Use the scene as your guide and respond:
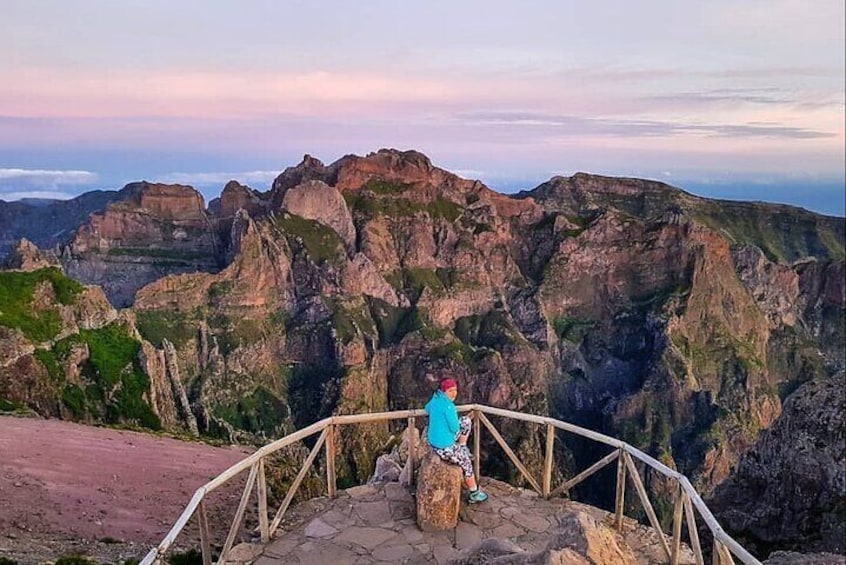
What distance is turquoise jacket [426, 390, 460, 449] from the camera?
9430 millimetres

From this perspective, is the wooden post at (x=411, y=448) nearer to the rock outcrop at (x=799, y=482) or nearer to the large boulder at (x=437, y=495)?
the large boulder at (x=437, y=495)

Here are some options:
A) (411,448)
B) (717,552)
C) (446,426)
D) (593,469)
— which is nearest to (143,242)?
(411,448)

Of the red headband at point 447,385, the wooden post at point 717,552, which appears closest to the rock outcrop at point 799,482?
the wooden post at point 717,552

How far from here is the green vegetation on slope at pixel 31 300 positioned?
33.4 m

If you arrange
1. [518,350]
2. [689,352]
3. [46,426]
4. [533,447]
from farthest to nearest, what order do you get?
[689,352] < [518,350] < [533,447] < [46,426]

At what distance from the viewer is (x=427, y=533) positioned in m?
9.27

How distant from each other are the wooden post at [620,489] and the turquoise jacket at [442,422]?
7.32 feet

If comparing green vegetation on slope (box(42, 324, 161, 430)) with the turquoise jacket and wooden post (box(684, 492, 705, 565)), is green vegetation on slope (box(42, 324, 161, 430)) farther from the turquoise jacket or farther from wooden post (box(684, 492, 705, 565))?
wooden post (box(684, 492, 705, 565))

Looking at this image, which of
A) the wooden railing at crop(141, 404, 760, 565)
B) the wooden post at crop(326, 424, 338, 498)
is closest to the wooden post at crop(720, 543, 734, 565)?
the wooden railing at crop(141, 404, 760, 565)

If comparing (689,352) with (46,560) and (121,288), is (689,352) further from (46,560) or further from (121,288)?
(46,560)

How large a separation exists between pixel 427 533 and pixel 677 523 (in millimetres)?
3161

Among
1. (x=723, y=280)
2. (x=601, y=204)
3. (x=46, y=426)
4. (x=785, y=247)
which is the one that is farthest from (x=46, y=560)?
(x=785, y=247)

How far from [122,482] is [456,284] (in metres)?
104

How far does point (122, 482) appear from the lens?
15.8 metres
